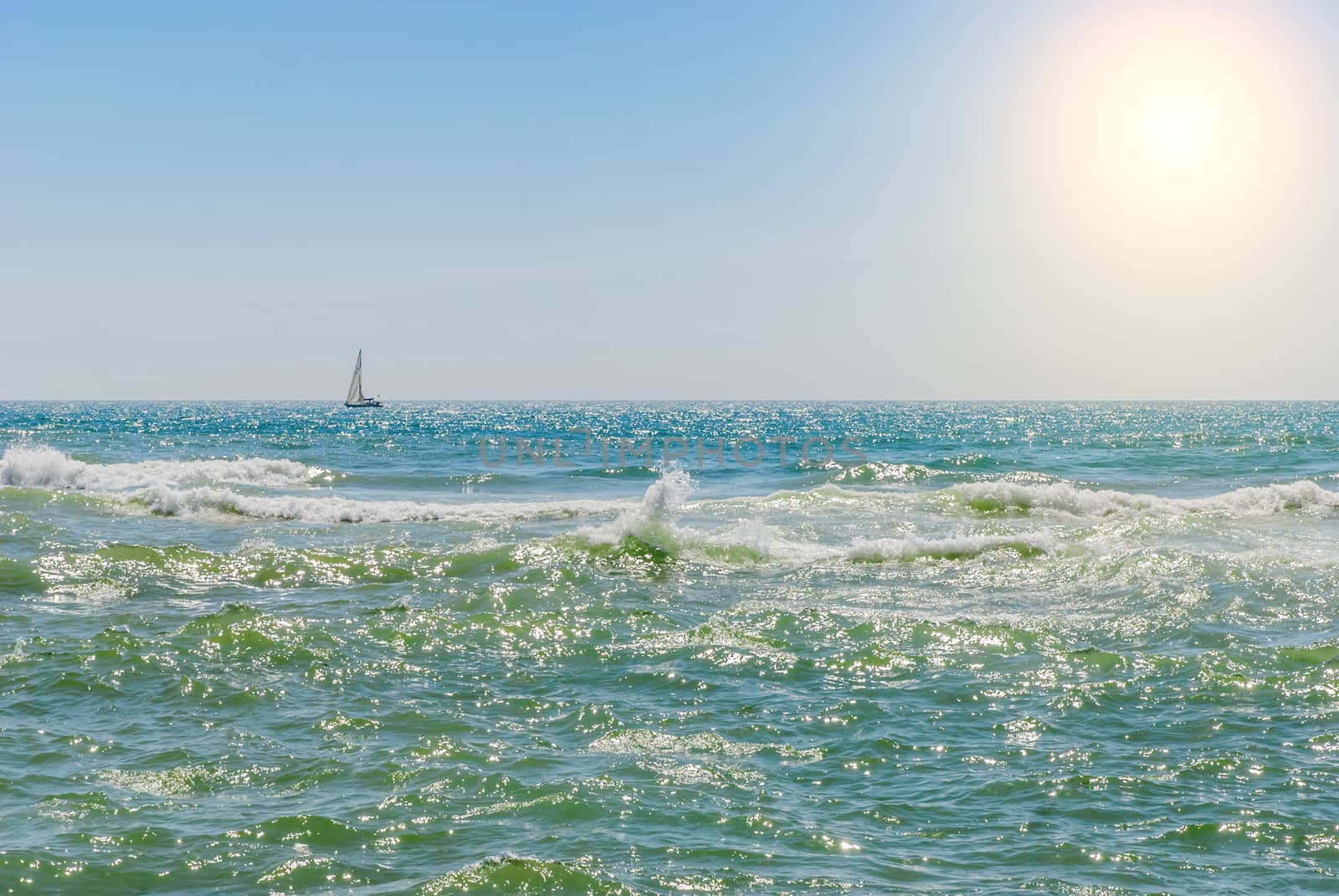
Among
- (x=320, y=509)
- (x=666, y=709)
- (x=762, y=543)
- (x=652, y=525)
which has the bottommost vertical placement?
(x=666, y=709)

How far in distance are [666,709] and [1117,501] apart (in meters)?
21.1

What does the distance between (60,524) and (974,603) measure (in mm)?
17989

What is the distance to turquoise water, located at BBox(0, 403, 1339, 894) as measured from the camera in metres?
5.73

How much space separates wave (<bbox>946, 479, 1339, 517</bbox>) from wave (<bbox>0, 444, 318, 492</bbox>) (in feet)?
71.7

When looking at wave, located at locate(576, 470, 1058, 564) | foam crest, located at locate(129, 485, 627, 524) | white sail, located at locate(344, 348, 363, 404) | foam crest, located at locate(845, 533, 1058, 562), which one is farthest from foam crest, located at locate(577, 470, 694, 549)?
white sail, located at locate(344, 348, 363, 404)

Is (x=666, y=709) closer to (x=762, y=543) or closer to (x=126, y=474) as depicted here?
(x=762, y=543)

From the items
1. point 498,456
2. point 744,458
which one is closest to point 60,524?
point 498,456

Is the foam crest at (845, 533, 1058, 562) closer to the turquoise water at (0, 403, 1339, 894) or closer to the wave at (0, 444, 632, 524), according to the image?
the turquoise water at (0, 403, 1339, 894)

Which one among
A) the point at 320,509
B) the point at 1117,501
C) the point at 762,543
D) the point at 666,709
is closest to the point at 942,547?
the point at 762,543

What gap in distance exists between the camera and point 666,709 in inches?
337

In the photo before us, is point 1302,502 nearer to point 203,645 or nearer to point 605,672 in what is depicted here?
point 605,672

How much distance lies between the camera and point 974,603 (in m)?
13.5

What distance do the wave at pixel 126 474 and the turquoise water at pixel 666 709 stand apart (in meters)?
9.76

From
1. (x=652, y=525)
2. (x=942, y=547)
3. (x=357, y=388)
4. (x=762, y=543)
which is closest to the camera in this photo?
(x=942, y=547)
